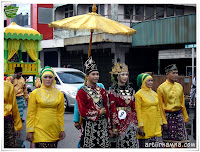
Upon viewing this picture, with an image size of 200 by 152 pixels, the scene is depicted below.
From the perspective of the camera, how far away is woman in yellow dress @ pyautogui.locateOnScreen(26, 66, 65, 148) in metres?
5.23

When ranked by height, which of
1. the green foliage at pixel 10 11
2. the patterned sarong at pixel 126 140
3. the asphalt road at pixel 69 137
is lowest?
Result: the asphalt road at pixel 69 137

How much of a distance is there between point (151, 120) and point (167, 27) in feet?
51.6

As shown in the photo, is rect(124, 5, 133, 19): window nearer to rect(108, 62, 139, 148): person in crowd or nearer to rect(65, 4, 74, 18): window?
rect(65, 4, 74, 18): window

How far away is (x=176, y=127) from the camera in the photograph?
6785 mm

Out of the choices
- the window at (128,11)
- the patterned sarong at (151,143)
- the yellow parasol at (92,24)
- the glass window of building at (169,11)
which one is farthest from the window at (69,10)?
the patterned sarong at (151,143)

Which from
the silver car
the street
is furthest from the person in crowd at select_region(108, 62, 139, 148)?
the silver car

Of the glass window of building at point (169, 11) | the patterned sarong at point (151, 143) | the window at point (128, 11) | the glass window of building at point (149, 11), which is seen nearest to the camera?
the patterned sarong at point (151, 143)

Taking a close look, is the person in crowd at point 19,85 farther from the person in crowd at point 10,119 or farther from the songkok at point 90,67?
the songkok at point 90,67

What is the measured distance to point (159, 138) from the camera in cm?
625

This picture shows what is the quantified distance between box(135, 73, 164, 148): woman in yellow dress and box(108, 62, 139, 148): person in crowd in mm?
419

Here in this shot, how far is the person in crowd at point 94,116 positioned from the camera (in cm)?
526

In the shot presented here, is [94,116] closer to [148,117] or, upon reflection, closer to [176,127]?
[148,117]

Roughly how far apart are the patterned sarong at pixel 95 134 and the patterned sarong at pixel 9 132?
1.15 meters

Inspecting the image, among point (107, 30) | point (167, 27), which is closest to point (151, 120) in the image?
point (107, 30)
